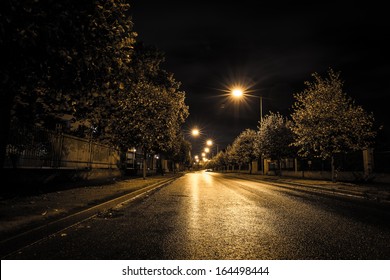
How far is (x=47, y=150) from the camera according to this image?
12.4 metres

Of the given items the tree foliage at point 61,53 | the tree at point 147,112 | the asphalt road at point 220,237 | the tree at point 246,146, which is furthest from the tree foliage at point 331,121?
the tree at point 246,146

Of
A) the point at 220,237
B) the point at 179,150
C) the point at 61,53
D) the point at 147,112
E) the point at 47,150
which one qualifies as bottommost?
the point at 220,237

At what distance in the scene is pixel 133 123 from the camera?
699 inches

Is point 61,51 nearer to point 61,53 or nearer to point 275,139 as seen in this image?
point 61,53

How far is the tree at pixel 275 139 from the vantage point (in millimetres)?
33969

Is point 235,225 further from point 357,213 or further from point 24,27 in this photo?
point 24,27

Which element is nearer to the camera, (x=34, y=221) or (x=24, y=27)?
(x=24, y=27)

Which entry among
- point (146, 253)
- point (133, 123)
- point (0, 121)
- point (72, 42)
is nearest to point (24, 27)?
point (72, 42)

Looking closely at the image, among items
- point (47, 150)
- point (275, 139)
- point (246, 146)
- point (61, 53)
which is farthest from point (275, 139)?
point (61, 53)

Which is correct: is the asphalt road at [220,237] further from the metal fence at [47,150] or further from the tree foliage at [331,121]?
the tree foliage at [331,121]

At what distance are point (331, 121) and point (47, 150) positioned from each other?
18.0 meters

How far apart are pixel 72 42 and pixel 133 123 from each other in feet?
40.4

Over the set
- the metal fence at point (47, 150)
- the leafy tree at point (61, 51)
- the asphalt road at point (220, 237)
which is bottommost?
the asphalt road at point (220, 237)

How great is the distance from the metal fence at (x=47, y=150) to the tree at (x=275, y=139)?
22894mm
